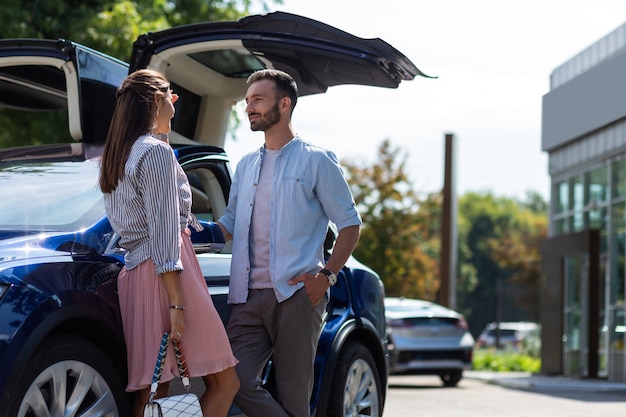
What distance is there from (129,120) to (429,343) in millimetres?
14032

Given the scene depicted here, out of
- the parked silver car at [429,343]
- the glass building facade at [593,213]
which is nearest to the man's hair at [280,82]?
the parked silver car at [429,343]

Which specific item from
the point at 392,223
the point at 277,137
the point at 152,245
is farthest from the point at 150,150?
the point at 392,223

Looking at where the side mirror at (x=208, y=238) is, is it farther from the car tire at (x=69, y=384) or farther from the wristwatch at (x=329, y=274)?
the car tire at (x=69, y=384)

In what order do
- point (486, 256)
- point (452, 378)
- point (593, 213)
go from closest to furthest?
point (452, 378), point (593, 213), point (486, 256)

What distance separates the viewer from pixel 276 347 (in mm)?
5199

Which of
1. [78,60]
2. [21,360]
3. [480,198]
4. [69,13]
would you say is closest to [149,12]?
[69,13]

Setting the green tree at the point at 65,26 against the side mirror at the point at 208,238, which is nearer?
the side mirror at the point at 208,238

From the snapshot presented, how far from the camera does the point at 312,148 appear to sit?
17.3 ft

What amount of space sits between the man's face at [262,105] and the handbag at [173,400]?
117 centimetres

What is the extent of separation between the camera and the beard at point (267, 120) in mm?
5219

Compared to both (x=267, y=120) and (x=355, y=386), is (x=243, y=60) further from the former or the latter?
(x=355, y=386)

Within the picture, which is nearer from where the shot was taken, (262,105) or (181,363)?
(181,363)

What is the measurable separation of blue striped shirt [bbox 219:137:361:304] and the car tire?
0.79m

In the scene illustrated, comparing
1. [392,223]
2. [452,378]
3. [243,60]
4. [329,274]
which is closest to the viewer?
[329,274]
